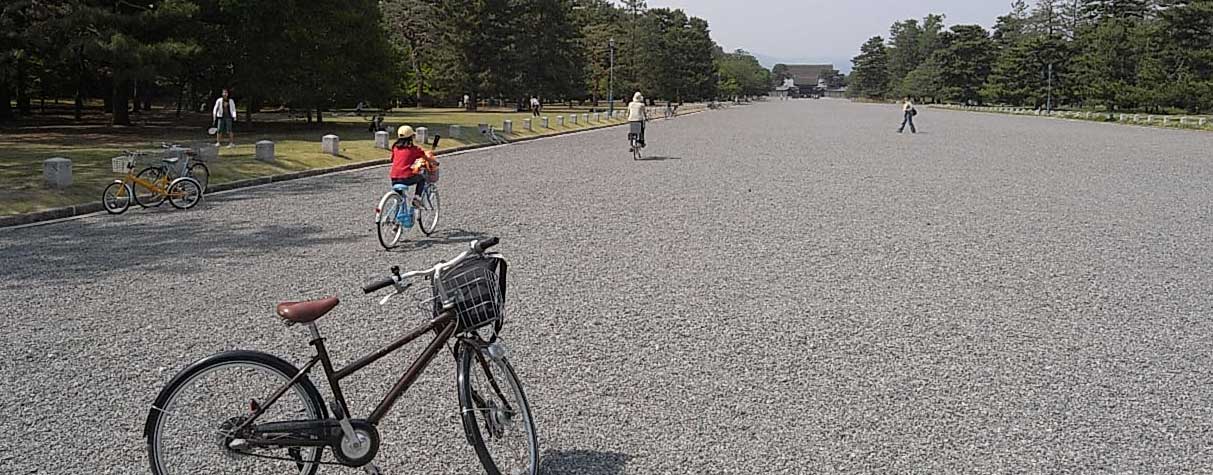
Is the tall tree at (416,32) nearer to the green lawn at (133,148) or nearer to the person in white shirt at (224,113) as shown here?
the green lawn at (133,148)

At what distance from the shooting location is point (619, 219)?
11.6m

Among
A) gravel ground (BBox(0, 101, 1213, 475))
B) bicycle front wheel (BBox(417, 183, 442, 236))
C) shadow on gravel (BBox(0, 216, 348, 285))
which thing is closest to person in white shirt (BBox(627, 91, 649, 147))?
gravel ground (BBox(0, 101, 1213, 475))

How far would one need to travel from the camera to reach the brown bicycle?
10.8 ft

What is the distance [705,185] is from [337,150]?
362 inches

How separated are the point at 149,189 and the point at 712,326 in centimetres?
920

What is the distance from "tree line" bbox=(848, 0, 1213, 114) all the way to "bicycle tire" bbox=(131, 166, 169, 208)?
165ft

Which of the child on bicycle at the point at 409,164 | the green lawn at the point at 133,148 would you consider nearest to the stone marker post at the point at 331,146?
the green lawn at the point at 133,148

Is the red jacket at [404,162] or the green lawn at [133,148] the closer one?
the red jacket at [404,162]

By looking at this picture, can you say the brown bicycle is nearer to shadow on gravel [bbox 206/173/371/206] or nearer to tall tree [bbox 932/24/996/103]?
shadow on gravel [bbox 206/173/371/206]

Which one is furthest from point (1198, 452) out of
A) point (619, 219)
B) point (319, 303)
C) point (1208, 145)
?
point (1208, 145)

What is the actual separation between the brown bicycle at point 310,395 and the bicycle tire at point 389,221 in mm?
5823

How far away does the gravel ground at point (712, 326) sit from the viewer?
423cm

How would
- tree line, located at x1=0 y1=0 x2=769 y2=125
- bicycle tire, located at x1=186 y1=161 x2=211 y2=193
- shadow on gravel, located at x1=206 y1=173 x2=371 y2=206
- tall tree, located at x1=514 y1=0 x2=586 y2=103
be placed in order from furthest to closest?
tall tree, located at x1=514 y1=0 x2=586 y2=103 → tree line, located at x1=0 y1=0 x2=769 y2=125 → shadow on gravel, located at x1=206 y1=173 x2=371 y2=206 → bicycle tire, located at x1=186 y1=161 x2=211 y2=193

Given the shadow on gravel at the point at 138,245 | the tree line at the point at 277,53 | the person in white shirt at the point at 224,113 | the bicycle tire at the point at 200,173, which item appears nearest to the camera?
the shadow on gravel at the point at 138,245
